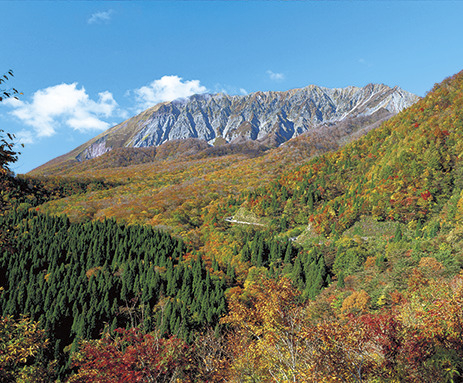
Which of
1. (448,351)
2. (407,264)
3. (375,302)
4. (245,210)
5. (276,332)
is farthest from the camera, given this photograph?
(245,210)

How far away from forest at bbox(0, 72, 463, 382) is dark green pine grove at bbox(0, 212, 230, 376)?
1.18 feet

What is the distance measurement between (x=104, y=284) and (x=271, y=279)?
120 feet

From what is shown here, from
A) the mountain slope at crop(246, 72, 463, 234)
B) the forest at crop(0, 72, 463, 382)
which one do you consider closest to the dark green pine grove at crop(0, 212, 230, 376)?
the forest at crop(0, 72, 463, 382)

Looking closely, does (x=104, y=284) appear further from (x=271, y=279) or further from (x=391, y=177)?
(x=391, y=177)

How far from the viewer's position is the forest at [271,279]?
1253 cm

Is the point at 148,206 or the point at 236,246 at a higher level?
the point at 148,206

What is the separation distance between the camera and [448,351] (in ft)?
36.2

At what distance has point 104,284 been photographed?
56219mm

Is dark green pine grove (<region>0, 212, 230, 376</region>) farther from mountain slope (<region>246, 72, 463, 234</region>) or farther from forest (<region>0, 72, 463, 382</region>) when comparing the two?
mountain slope (<region>246, 72, 463, 234</region>)

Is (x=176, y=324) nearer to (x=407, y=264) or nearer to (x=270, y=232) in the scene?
(x=407, y=264)

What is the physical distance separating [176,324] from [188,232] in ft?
154

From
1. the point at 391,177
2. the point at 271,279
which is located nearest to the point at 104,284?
the point at 271,279

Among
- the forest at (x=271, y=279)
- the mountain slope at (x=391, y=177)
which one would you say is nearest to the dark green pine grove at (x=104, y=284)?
the forest at (x=271, y=279)

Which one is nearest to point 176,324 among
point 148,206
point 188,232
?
point 188,232
